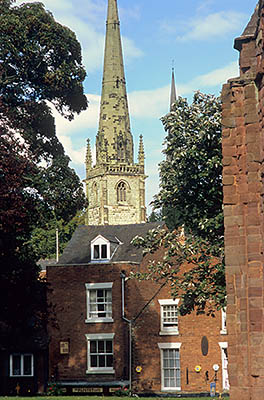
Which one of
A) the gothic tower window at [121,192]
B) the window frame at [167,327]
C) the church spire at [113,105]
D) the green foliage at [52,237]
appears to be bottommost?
the window frame at [167,327]

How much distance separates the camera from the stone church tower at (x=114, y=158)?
128 meters

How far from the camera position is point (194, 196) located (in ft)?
94.8

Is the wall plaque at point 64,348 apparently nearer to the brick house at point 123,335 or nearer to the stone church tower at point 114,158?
the brick house at point 123,335

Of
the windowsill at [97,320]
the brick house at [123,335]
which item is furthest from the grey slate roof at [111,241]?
the windowsill at [97,320]

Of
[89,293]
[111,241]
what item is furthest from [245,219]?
[111,241]

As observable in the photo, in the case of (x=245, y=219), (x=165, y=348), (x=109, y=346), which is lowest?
(x=165, y=348)

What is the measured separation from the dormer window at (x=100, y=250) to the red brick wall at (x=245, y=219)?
1267 inches

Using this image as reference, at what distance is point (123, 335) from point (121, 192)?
8853cm

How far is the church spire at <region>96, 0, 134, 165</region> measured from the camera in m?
127

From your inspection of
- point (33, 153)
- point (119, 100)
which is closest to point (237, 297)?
point (33, 153)

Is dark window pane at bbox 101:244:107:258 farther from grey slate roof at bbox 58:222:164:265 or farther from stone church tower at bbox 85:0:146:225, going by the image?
stone church tower at bbox 85:0:146:225

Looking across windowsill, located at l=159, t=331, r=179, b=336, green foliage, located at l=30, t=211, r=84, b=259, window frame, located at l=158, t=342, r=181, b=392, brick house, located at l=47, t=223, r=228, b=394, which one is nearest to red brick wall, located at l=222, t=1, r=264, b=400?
brick house, located at l=47, t=223, r=228, b=394

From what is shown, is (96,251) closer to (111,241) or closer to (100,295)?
(111,241)

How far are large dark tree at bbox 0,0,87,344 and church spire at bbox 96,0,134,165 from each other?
93388 millimetres
